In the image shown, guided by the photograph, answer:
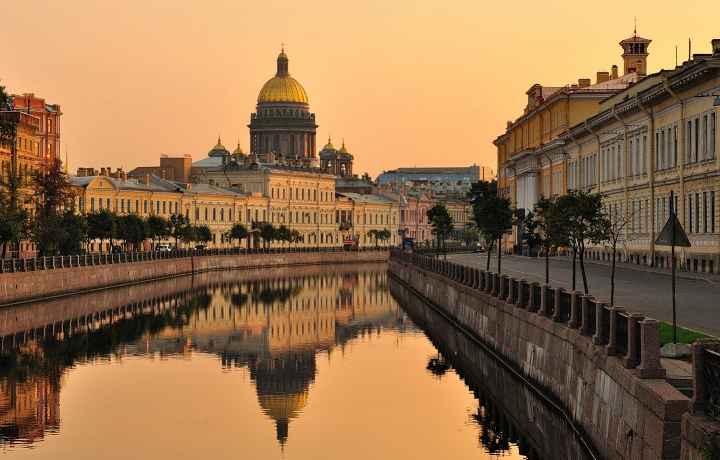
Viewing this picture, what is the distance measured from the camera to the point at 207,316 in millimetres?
55812

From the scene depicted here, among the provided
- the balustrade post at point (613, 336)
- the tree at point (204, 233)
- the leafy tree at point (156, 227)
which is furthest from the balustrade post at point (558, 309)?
the tree at point (204, 233)

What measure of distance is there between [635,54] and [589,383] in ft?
248

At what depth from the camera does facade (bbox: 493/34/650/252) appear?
81.8 m

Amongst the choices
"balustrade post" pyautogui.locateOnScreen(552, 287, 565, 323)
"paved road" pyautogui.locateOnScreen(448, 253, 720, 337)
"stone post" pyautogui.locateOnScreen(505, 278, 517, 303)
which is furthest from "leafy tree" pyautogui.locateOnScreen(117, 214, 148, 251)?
"balustrade post" pyautogui.locateOnScreen(552, 287, 565, 323)

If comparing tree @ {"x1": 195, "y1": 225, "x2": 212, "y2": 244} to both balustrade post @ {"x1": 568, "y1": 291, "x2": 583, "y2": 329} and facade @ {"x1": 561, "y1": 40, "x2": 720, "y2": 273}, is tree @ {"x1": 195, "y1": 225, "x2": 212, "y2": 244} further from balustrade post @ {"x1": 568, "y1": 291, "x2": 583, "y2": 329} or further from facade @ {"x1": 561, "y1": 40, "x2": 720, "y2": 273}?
balustrade post @ {"x1": 568, "y1": 291, "x2": 583, "y2": 329}

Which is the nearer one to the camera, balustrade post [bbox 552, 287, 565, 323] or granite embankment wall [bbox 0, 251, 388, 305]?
balustrade post [bbox 552, 287, 565, 323]

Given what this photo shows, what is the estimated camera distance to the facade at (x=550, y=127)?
81.8 m

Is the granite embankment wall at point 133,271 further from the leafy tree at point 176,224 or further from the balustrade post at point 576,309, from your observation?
the balustrade post at point 576,309

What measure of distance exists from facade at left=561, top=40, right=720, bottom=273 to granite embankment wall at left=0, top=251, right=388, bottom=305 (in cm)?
2328

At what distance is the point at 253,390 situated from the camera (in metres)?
31.3

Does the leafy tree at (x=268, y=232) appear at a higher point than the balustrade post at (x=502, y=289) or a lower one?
higher

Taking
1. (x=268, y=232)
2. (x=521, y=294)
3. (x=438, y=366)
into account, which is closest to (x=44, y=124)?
(x=268, y=232)

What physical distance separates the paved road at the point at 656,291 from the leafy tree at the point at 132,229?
48.7 metres

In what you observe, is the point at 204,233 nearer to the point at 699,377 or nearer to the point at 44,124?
the point at 44,124
